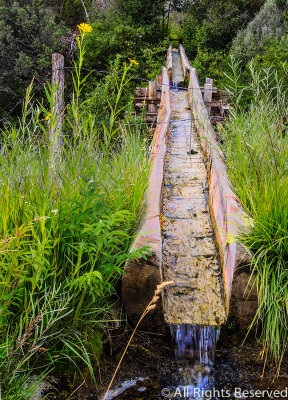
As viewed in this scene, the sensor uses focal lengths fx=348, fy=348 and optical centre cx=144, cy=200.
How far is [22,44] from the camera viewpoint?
11102mm

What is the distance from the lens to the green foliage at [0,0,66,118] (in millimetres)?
10453

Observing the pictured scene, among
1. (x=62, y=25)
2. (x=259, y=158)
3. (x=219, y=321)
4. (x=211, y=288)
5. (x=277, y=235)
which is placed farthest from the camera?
(x=62, y=25)

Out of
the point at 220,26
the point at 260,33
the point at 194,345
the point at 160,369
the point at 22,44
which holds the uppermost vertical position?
the point at 220,26

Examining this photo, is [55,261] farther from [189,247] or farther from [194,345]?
[189,247]

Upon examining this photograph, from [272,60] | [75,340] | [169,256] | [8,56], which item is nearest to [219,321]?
[169,256]

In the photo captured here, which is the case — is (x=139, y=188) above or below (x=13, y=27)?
below

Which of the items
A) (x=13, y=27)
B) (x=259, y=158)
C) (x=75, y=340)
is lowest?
(x=75, y=340)

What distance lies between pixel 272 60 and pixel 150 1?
7.28 meters

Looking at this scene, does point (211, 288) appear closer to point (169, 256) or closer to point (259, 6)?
point (169, 256)

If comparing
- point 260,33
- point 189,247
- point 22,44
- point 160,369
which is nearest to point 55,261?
point 160,369

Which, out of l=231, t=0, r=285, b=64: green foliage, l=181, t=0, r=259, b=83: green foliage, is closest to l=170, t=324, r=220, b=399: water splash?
l=231, t=0, r=285, b=64: green foliage

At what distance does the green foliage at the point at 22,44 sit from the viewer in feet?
34.3

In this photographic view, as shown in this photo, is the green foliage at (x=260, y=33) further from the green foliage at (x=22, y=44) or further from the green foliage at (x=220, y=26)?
the green foliage at (x=22, y=44)

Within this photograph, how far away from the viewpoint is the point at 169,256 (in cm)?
300
